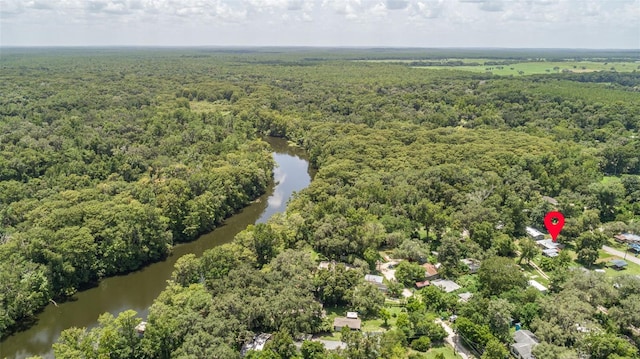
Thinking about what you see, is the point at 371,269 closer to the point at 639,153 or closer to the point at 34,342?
the point at 34,342

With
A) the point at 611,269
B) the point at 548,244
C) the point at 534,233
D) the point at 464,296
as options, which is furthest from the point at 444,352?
the point at 534,233

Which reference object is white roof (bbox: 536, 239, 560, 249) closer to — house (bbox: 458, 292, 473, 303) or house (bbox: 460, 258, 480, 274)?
house (bbox: 460, 258, 480, 274)

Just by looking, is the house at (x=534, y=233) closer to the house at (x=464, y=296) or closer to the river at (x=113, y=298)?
the house at (x=464, y=296)

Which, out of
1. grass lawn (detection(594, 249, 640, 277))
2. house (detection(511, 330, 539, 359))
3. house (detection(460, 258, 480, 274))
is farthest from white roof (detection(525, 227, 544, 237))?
house (detection(511, 330, 539, 359))

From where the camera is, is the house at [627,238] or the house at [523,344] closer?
the house at [523,344]

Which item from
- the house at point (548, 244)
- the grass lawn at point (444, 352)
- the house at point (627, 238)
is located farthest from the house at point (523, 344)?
the house at point (627, 238)

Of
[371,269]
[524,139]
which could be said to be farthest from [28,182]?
[524,139]

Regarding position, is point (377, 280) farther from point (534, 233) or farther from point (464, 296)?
point (534, 233)
